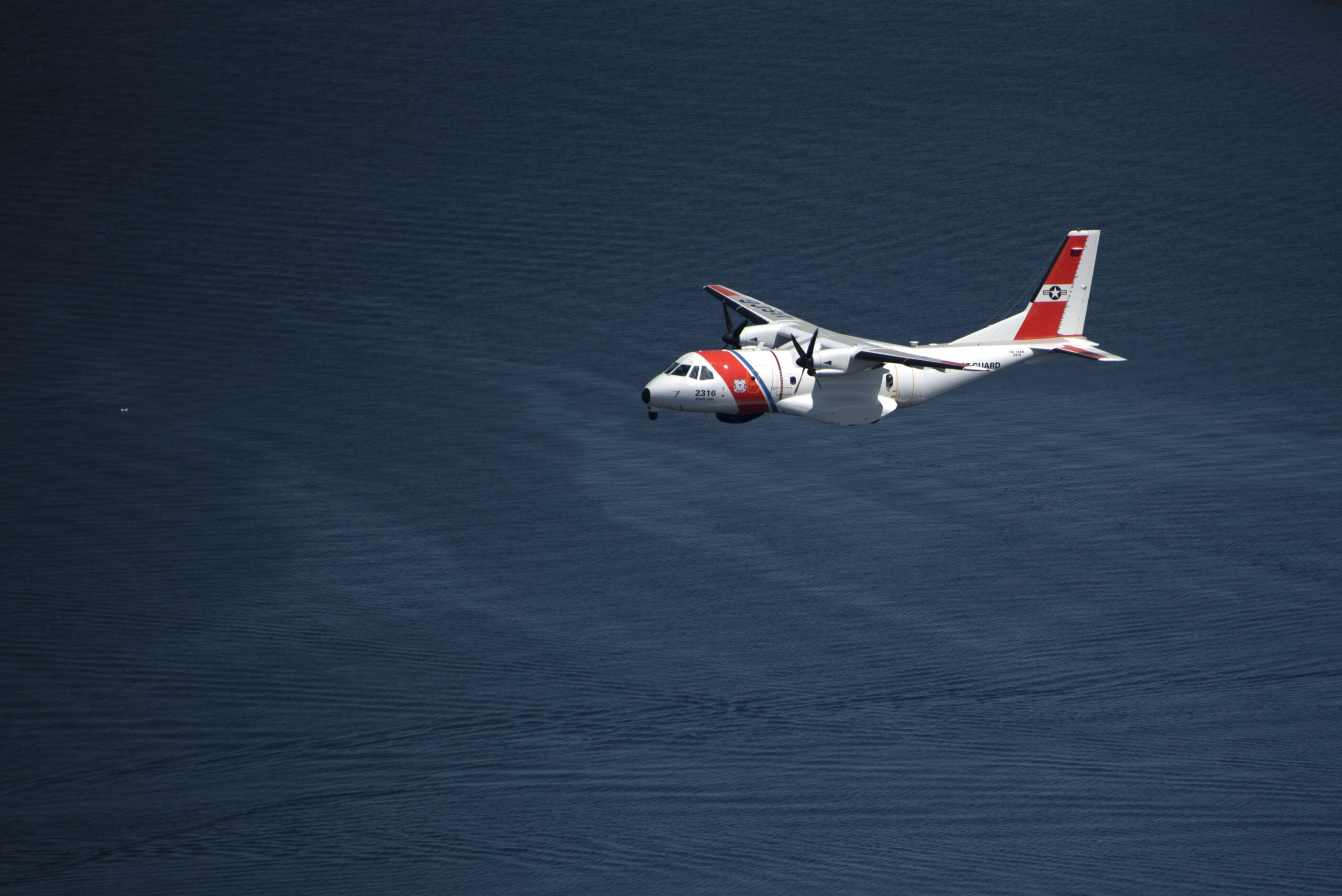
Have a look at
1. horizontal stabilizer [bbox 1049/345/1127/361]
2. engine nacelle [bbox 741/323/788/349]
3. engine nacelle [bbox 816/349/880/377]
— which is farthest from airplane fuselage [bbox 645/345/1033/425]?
horizontal stabilizer [bbox 1049/345/1127/361]

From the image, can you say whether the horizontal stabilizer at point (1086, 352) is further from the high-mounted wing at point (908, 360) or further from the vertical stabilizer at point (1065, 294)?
the high-mounted wing at point (908, 360)

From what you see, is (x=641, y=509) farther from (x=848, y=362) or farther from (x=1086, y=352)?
(x=1086, y=352)

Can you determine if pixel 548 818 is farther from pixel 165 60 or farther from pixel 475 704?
pixel 165 60

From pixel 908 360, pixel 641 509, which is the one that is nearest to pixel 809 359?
pixel 908 360

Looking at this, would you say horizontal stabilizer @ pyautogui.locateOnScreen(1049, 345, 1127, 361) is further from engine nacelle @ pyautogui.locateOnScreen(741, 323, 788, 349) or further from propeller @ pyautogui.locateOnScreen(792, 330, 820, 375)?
engine nacelle @ pyautogui.locateOnScreen(741, 323, 788, 349)

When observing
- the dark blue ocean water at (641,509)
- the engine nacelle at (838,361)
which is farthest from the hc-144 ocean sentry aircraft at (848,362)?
the dark blue ocean water at (641,509)
